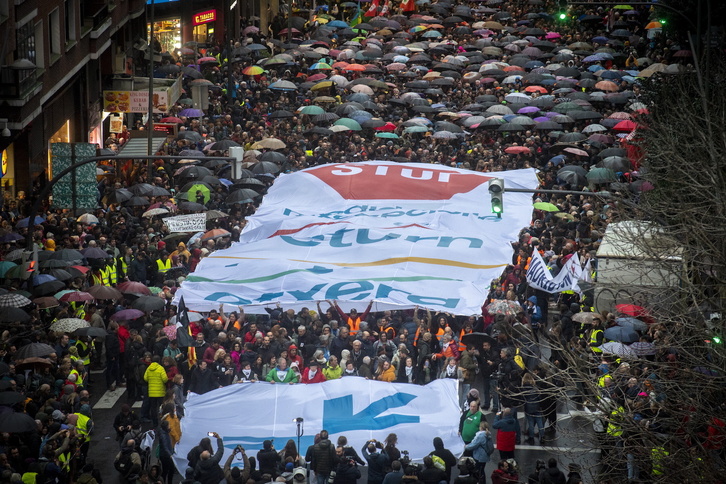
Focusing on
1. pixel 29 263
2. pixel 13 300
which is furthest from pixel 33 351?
pixel 29 263

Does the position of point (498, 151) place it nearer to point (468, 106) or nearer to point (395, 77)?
point (468, 106)

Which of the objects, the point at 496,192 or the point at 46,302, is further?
the point at 46,302

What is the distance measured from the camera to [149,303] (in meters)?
23.3

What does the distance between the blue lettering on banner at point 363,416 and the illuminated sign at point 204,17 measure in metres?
46.7

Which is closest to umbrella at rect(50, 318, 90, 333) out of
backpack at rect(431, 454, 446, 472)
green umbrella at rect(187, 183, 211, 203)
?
backpack at rect(431, 454, 446, 472)

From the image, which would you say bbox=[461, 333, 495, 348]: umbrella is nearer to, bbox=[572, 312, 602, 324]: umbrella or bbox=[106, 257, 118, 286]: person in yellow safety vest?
bbox=[572, 312, 602, 324]: umbrella

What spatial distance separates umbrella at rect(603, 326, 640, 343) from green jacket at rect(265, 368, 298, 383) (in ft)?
18.8

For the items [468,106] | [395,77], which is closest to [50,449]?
[468,106]

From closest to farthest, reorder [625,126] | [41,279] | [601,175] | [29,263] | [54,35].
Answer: [41,279] → [29,263] → [601,175] → [54,35] → [625,126]

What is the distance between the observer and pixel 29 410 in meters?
18.4

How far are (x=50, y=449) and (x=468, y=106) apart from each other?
92.7 feet

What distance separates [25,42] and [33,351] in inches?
639

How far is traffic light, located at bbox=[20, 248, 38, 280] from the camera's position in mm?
23639

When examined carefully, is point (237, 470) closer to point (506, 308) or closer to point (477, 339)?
point (477, 339)
